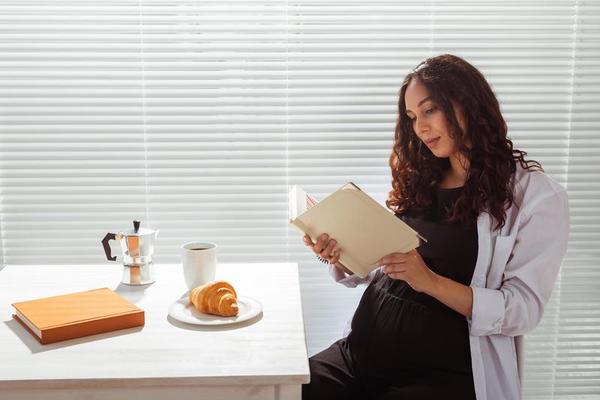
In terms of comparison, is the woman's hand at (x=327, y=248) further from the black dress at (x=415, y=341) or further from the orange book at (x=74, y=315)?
the orange book at (x=74, y=315)

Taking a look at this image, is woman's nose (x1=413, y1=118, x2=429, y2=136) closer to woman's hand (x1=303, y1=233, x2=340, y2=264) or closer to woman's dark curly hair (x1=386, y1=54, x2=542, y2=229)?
woman's dark curly hair (x1=386, y1=54, x2=542, y2=229)

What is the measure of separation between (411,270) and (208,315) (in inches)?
19.0

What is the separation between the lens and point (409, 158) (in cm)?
182

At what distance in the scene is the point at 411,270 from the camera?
1488 millimetres

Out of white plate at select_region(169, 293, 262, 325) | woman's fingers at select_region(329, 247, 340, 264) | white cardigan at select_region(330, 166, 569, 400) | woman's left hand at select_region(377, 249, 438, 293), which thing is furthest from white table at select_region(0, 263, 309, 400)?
white cardigan at select_region(330, 166, 569, 400)

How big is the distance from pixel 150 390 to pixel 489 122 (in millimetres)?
1028

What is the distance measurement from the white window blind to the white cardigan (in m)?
0.68

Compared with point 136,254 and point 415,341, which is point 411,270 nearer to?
point 415,341

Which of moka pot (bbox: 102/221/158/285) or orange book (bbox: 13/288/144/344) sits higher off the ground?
moka pot (bbox: 102/221/158/285)

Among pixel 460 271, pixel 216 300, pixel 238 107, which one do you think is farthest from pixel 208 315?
pixel 238 107

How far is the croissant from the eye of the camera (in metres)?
1.46

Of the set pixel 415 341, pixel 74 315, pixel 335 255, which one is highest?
pixel 335 255

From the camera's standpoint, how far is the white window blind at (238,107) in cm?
207

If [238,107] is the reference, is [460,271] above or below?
below
